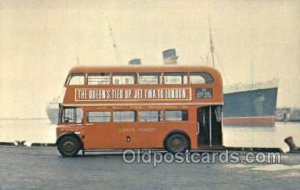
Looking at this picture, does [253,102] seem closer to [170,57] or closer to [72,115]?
[170,57]

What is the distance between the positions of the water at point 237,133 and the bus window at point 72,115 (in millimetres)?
1586

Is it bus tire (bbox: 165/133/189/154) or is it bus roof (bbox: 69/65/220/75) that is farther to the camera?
bus roof (bbox: 69/65/220/75)

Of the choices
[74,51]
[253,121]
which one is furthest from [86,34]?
[253,121]

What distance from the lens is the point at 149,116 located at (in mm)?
12820

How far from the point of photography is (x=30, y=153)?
45.2 ft

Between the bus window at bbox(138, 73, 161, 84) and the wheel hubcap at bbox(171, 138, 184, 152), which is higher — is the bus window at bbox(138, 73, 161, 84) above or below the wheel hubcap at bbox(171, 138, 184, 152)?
above

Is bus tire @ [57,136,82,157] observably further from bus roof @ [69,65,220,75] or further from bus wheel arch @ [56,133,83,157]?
bus roof @ [69,65,220,75]

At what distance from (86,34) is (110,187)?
7077 mm

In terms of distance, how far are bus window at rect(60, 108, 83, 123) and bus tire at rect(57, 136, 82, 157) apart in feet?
1.33

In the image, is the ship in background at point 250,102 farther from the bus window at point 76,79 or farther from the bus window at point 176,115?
the bus window at point 176,115

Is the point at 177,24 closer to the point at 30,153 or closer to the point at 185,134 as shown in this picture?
the point at 185,134

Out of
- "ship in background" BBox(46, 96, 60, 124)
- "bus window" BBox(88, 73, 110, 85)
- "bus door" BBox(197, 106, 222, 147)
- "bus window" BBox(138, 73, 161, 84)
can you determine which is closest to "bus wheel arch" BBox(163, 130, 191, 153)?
"bus door" BBox(197, 106, 222, 147)

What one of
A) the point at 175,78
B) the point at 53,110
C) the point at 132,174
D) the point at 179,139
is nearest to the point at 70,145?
the point at 53,110

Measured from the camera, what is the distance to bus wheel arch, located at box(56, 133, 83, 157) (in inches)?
500
